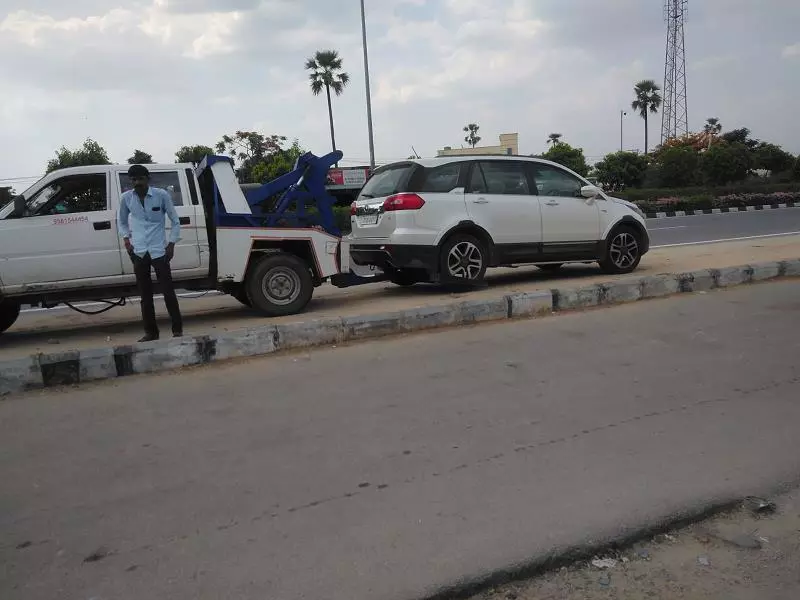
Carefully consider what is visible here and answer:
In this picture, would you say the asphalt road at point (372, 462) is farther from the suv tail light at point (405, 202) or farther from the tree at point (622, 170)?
the tree at point (622, 170)

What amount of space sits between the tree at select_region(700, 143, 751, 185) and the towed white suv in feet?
110

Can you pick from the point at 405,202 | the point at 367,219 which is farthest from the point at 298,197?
the point at 405,202

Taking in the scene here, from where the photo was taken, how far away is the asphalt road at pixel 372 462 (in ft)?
9.41

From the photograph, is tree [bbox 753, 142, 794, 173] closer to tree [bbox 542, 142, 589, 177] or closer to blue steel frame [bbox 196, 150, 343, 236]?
tree [bbox 542, 142, 589, 177]

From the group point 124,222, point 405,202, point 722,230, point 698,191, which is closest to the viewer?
point 124,222

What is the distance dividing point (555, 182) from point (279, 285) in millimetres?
4081

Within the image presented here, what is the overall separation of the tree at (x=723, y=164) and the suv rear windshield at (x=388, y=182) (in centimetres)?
3575

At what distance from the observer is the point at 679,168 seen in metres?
40.8

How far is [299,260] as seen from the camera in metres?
8.01

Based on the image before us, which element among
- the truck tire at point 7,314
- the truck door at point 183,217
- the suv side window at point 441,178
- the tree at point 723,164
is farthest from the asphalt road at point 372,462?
the tree at point 723,164

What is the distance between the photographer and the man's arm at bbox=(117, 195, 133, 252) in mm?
6504

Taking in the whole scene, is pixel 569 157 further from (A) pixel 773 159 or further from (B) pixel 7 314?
(B) pixel 7 314

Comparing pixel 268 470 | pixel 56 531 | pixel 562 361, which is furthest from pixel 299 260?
pixel 56 531

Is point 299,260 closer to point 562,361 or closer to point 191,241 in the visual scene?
point 191,241
